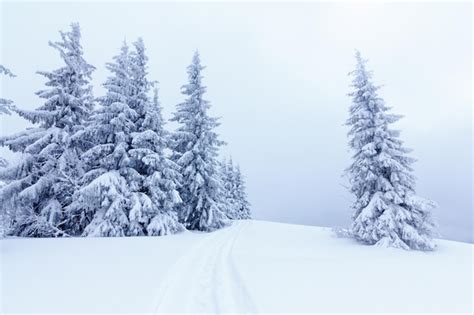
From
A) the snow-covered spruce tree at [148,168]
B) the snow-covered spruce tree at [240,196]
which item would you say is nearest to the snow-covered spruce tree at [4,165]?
the snow-covered spruce tree at [148,168]

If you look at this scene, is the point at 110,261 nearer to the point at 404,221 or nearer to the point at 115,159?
the point at 115,159

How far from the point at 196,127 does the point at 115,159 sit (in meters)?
8.04

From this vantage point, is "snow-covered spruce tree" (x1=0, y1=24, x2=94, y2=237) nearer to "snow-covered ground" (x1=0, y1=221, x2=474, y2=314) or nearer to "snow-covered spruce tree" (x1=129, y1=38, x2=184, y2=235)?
"snow-covered spruce tree" (x1=129, y1=38, x2=184, y2=235)

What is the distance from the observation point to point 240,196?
4928 centimetres

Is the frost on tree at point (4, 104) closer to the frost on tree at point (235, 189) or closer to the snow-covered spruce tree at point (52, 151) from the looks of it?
the snow-covered spruce tree at point (52, 151)

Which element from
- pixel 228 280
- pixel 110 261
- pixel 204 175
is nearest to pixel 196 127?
pixel 204 175

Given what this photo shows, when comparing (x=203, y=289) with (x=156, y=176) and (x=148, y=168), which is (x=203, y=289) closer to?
(x=156, y=176)

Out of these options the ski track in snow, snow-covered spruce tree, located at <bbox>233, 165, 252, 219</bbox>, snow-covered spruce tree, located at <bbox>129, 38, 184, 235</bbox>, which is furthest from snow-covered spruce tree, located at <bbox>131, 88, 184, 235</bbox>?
snow-covered spruce tree, located at <bbox>233, 165, 252, 219</bbox>

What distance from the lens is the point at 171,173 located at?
749 inches

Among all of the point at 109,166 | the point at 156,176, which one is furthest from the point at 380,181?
the point at 109,166

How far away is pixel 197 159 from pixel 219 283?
52.7ft

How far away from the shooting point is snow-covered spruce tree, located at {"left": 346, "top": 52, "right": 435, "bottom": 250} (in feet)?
47.9

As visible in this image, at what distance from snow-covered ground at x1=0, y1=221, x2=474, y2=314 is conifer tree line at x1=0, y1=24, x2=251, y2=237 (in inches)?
229

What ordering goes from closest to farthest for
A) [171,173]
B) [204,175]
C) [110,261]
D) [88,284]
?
[88,284], [110,261], [171,173], [204,175]
